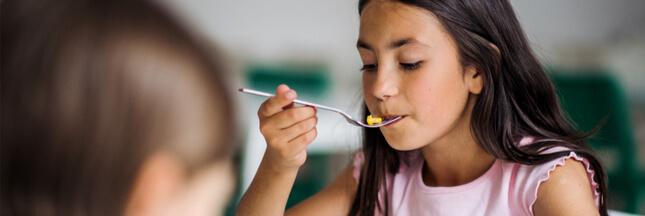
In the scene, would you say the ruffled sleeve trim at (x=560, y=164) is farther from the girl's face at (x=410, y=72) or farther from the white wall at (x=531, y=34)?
the white wall at (x=531, y=34)

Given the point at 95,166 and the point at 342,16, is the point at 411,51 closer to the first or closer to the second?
the point at 95,166

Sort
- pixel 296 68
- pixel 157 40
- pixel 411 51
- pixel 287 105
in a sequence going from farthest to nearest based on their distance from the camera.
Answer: pixel 296 68, pixel 411 51, pixel 287 105, pixel 157 40

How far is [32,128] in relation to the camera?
243mm

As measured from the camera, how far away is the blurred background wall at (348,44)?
1.35 metres

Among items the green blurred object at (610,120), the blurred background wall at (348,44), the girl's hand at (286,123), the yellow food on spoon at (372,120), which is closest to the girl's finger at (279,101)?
the girl's hand at (286,123)

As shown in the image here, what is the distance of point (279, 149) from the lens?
0.70m

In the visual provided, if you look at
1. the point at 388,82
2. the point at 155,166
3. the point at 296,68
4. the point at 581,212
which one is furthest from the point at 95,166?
the point at 296,68

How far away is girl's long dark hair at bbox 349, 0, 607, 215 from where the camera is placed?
0.81m

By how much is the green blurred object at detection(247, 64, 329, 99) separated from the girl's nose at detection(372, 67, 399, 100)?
669 millimetres

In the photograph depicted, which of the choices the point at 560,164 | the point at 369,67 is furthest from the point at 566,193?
the point at 369,67

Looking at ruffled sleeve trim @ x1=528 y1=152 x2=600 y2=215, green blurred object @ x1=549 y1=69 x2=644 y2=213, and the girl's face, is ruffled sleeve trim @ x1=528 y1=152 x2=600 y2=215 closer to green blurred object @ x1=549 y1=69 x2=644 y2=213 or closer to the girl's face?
the girl's face

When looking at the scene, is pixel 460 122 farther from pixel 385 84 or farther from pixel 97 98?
pixel 97 98

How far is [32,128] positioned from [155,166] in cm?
6

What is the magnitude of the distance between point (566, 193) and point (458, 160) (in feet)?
0.67
